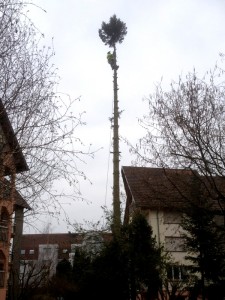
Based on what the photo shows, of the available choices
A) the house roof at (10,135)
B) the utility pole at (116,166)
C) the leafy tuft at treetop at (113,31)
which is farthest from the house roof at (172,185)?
the leafy tuft at treetop at (113,31)

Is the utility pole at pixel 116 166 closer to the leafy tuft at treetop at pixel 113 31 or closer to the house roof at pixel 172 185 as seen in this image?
the leafy tuft at treetop at pixel 113 31

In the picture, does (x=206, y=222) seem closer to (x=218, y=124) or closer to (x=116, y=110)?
(x=218, y=124)

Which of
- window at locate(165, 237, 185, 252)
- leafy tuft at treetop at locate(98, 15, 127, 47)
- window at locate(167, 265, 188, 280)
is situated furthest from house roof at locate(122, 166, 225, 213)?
leafy tuft at treetop at locate(98, 15, 127, 47)

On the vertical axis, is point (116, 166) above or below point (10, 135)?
above

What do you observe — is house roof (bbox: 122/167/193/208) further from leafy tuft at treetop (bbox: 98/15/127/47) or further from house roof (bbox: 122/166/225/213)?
leafy tuft at treetop (bbox: 98/15/127/47)

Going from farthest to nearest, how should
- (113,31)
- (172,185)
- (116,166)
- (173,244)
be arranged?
1. (113,31)
2. (173,244)
3. (116,166)
4. (172,185)

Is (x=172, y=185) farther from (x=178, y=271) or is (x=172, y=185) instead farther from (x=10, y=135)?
(x=178, y=271)

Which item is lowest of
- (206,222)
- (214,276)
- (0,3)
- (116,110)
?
(214,276)

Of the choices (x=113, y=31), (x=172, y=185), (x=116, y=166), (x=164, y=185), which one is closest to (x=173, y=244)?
(x=116, y=166)

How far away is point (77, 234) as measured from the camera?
29.3 metres

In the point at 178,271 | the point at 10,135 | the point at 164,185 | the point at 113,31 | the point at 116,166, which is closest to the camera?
the point at 10,135

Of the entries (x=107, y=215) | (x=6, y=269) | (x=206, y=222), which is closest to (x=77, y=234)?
(x=107, y=215)

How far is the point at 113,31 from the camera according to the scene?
32594 mm

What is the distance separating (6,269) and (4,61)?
1842 cm
